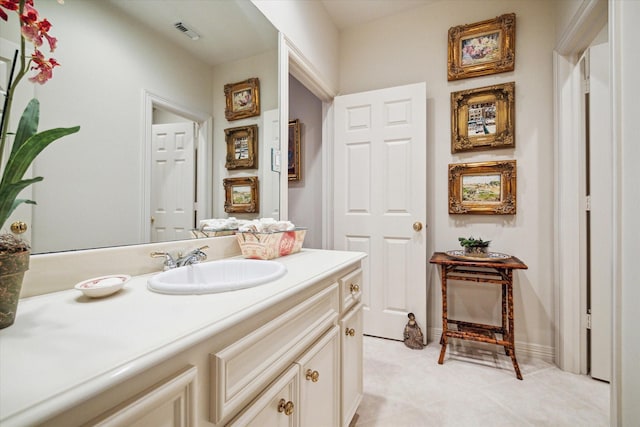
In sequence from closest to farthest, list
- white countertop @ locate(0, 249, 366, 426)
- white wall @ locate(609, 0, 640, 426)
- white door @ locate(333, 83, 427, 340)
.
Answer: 1. white countertop @ locate(0, 249, 366, 426)
2. white wall @ locate(609, 0, 640, 426)
3. white door @ locate(333, 83, 427, 340)

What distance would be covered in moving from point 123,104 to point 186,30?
46 cm

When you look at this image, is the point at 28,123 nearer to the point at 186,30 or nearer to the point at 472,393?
the point at 186,30

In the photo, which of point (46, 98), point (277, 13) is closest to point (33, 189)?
point (46, 98)

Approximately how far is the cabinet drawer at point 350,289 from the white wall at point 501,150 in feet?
3.99

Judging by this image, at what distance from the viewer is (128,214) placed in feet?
3.13

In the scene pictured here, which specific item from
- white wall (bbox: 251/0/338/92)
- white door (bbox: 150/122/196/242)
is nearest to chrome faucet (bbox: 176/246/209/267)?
white door (bbox: 150/122/196/242)

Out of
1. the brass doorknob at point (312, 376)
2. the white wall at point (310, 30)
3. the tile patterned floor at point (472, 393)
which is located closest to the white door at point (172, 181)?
the brass doorknob at point (312, 376)

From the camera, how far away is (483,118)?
2193 mm

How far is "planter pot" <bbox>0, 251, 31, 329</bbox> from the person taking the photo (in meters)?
0.51

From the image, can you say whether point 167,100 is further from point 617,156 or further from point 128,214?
point 617,156

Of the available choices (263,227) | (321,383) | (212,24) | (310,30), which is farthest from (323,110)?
(321,383)

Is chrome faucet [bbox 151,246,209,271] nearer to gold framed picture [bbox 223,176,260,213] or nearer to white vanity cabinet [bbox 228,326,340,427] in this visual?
gold framed picture [bbox 223,176,260,213]

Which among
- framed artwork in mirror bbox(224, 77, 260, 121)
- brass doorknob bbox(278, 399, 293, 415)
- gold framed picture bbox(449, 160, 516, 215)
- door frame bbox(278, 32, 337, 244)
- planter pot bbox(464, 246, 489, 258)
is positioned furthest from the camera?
gold framed picture bbox(449, 160, 516, 215)

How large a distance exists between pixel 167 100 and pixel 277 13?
1011 mm
